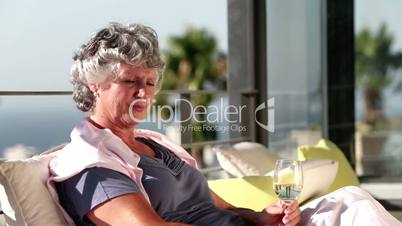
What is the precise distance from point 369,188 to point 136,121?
12.7ft

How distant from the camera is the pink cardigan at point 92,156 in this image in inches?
71.4

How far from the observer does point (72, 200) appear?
1.82 m

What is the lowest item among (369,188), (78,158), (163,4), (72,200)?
(369,188)

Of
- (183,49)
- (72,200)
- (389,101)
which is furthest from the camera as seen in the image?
(183,49)

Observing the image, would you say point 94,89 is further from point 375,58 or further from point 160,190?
point 375,58

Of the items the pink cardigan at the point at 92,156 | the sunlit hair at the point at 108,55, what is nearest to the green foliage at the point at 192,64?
the sunlit hair at the point at 108,55

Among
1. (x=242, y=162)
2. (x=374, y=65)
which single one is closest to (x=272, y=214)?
(x=242, y=162)

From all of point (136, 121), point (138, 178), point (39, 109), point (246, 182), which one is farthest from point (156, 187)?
point (39, 109)

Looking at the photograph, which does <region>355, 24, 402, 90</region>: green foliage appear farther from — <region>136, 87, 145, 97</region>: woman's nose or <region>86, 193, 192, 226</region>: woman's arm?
<region>86, 193, 192, 226</region>: woman's arm

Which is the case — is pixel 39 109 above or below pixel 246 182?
above

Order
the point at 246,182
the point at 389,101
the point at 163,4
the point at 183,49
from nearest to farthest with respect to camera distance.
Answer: the point at 246,182, the point at 389,101, the point at 183,49, the point at 163,4

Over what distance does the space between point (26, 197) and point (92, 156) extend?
205 millimetres

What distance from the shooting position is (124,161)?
6.24 feet

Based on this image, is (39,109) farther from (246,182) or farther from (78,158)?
(78,158)
